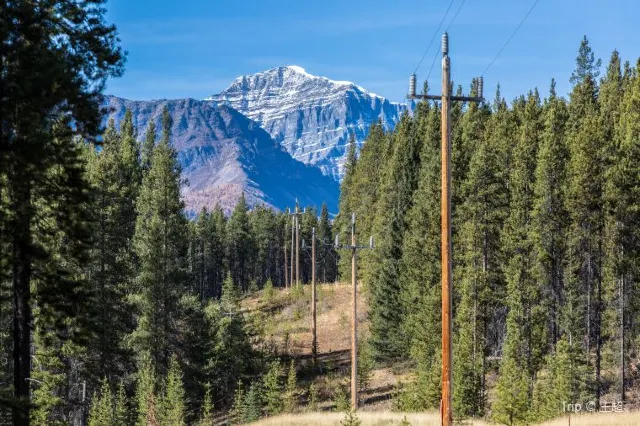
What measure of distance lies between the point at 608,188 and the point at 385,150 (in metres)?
39.5

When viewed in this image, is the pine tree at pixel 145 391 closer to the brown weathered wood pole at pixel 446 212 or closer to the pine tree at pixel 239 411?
the pine tree at pixel 239 411

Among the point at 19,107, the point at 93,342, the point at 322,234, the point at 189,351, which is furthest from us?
the point at 322,234

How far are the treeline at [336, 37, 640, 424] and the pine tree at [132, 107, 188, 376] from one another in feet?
46.5

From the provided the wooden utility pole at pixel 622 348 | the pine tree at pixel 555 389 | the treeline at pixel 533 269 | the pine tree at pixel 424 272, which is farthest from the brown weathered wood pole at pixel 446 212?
the wooden utility pole at pixel 622 348

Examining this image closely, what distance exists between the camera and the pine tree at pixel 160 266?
37125 mm

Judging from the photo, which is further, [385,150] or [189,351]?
[385,150]

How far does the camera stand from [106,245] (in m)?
35.4

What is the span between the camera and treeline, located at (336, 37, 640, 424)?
32.6 m

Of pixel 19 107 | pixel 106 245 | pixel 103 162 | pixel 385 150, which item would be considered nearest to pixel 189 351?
pixel 106 245

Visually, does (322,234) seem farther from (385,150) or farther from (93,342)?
(93,342)

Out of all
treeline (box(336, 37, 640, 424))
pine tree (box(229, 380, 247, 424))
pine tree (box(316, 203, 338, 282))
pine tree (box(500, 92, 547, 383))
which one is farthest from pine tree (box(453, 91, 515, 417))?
pine tree (box(316, 203, 338, 282))

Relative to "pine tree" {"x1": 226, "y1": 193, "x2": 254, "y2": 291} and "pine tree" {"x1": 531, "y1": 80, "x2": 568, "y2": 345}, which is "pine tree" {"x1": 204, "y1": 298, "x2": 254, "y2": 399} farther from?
"pine tree" {"x1": 226, "y1": 193, "x2": 254, "y2": 291}

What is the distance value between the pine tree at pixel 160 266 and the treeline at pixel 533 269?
14166 millimetres

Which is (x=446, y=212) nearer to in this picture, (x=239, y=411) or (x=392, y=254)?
(x=239, y=411)
